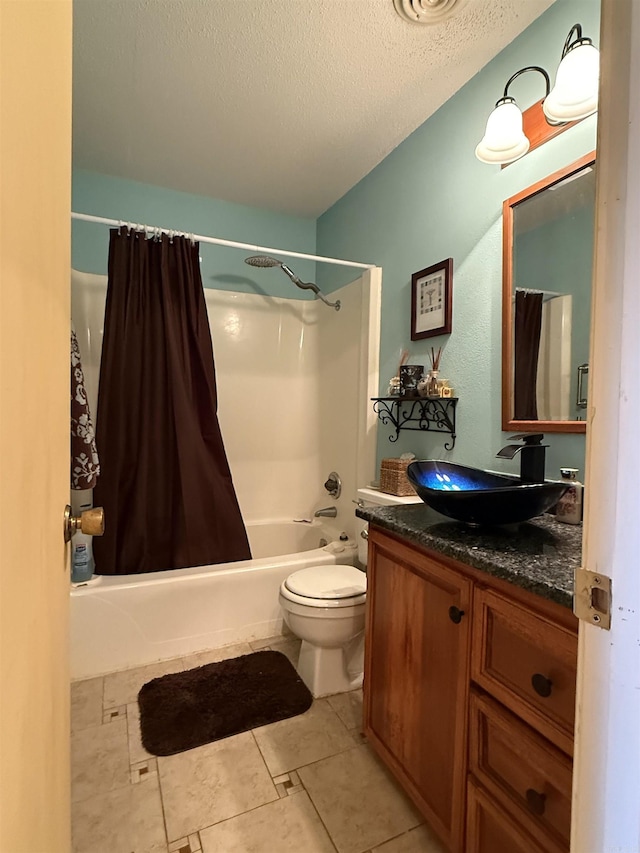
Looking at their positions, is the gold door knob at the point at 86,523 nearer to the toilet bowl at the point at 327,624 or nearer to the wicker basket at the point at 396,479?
the toilet bowl at the point at 327,624

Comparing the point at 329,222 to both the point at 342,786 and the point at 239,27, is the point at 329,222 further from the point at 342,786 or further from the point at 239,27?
the point at 342,786

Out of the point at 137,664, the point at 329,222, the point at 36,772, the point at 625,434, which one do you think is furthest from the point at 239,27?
the point at 137,664

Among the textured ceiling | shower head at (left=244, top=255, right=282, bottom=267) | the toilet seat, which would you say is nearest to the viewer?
the textured ceiling

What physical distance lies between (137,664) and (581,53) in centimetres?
262

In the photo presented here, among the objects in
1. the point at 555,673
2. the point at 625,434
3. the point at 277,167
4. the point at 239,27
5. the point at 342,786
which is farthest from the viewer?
the point at 277,167

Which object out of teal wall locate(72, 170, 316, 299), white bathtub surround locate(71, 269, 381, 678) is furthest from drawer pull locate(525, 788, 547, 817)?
teal wall locate(72, 170, 316, 299)

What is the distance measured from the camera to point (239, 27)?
1.48 m

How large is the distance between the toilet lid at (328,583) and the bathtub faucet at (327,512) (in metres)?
0.78

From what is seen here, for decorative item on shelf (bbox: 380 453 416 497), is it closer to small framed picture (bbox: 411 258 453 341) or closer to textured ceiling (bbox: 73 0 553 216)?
small framed picture (bbox: 411 258 453 341)

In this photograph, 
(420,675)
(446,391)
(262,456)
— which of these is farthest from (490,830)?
(262,456)

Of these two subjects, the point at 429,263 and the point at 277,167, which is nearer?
the point at 429,263

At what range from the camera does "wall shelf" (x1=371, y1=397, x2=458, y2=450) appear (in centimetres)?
173

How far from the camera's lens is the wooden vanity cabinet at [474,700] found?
2.47 ft

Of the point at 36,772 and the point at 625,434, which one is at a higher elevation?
the point at 625,434
